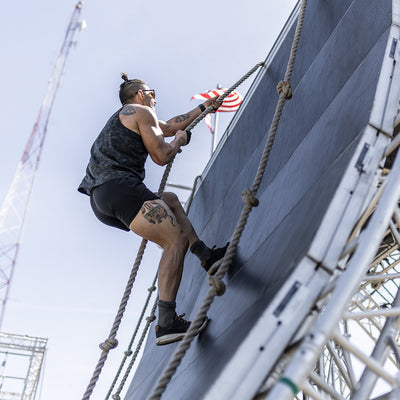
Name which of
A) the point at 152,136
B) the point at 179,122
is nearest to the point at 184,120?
the point at 179,122

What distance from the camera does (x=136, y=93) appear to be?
395 cm

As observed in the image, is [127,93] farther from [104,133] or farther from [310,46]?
[310,46]

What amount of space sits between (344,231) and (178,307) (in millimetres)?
3620

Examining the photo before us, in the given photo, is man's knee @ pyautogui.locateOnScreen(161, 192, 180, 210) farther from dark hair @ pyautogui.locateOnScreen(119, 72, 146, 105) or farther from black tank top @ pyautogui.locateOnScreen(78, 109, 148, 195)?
dark hair @ pyautogui.locateOnScreen(119, 72, 146, 105)

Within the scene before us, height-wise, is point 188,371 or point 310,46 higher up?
point 310,46

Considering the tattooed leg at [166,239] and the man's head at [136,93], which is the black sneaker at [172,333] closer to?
the tattooed leg at [166,239]

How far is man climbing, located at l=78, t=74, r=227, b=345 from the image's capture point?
3248 millimetres

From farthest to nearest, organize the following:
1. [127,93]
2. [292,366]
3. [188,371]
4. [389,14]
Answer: [127,93], [188,371], [389,14], [292,366]

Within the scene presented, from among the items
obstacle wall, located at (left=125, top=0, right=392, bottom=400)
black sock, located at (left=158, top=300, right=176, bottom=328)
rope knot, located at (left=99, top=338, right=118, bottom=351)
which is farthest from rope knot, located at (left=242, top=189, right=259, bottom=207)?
rope knot, located at (left=99, top=338, right=118, bottom=351)

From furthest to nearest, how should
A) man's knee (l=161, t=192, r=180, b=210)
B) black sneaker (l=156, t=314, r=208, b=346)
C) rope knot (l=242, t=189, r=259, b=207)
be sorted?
man's knee (l=161, t=192, r=180, b=210) → black sneaker (l=156, t=314, r=208, b=346) → rope knot (l=242, t=189, r=259, b=207)

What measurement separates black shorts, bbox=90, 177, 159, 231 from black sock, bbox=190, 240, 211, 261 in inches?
18.4

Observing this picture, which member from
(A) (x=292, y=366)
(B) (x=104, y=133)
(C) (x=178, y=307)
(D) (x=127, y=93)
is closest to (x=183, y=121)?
(D) (x=127, y=93)

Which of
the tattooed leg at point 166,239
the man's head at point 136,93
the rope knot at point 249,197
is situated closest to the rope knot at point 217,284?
the rope knot at point 249,197

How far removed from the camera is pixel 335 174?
99.2 inches
